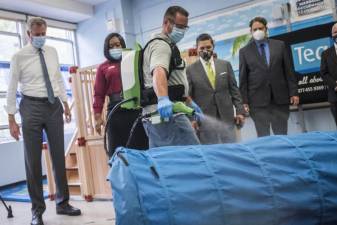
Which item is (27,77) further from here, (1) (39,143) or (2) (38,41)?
(1) (39,143)

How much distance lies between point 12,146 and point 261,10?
14.3 feet

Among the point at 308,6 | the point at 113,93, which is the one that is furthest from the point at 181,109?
the point at 308,6

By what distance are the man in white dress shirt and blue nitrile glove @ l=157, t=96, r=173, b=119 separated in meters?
1.35

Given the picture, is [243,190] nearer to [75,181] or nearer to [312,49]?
[75,181]

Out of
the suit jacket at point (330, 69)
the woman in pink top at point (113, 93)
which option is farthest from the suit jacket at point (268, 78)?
the woman in pink top at point (113, 93)

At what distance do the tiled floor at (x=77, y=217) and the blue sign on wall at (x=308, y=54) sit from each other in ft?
9.20

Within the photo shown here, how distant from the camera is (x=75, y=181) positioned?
161 inches

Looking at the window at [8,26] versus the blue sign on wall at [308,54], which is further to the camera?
the window at [8,26]

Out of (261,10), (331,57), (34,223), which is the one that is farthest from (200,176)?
(261,10)

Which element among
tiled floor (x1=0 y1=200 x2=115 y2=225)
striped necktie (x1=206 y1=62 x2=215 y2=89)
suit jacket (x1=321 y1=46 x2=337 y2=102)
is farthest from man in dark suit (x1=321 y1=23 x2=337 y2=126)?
tiled floor (x1=0 y1=200 x2=115 y2=225)

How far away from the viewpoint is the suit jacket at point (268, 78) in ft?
9.69

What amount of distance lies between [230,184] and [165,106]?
1.73 feet

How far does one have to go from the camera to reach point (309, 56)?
4.39 m

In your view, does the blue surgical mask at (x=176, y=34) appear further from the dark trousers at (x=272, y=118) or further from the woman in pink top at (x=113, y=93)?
the dark trousers at (x=272, y=118)
